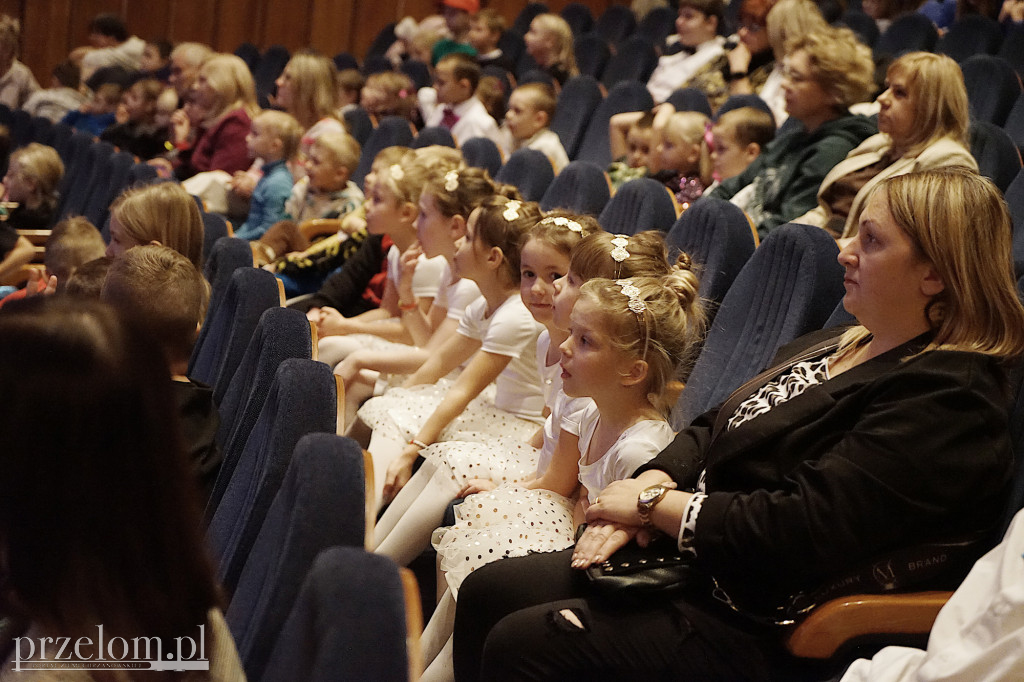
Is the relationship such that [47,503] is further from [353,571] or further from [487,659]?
[487,659]

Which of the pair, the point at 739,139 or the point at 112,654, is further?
the point at 739,139

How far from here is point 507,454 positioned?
1.62 metres

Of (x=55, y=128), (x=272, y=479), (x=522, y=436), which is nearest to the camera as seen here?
(x=272, y=479)

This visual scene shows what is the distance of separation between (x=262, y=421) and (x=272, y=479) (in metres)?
0.13

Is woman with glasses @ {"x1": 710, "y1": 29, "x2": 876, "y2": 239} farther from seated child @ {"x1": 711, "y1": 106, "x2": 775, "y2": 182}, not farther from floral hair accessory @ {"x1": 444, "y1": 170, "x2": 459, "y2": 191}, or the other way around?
floral hair accessory @ {"x1": 444, "y1": 170, "x2": 459, "y2": 191}

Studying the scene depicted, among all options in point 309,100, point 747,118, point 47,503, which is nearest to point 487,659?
point 47,503

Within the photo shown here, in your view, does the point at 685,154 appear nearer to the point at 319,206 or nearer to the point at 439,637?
the point at 319,206

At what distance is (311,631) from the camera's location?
0.64m

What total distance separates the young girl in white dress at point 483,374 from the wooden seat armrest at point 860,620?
811 mm

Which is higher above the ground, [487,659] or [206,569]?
[206,569]

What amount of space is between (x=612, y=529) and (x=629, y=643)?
0.13 metres

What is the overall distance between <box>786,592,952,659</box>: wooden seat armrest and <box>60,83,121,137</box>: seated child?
13.7 feet

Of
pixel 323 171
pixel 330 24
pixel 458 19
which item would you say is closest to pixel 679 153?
pixel 323 171

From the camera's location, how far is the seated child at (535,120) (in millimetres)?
3248
